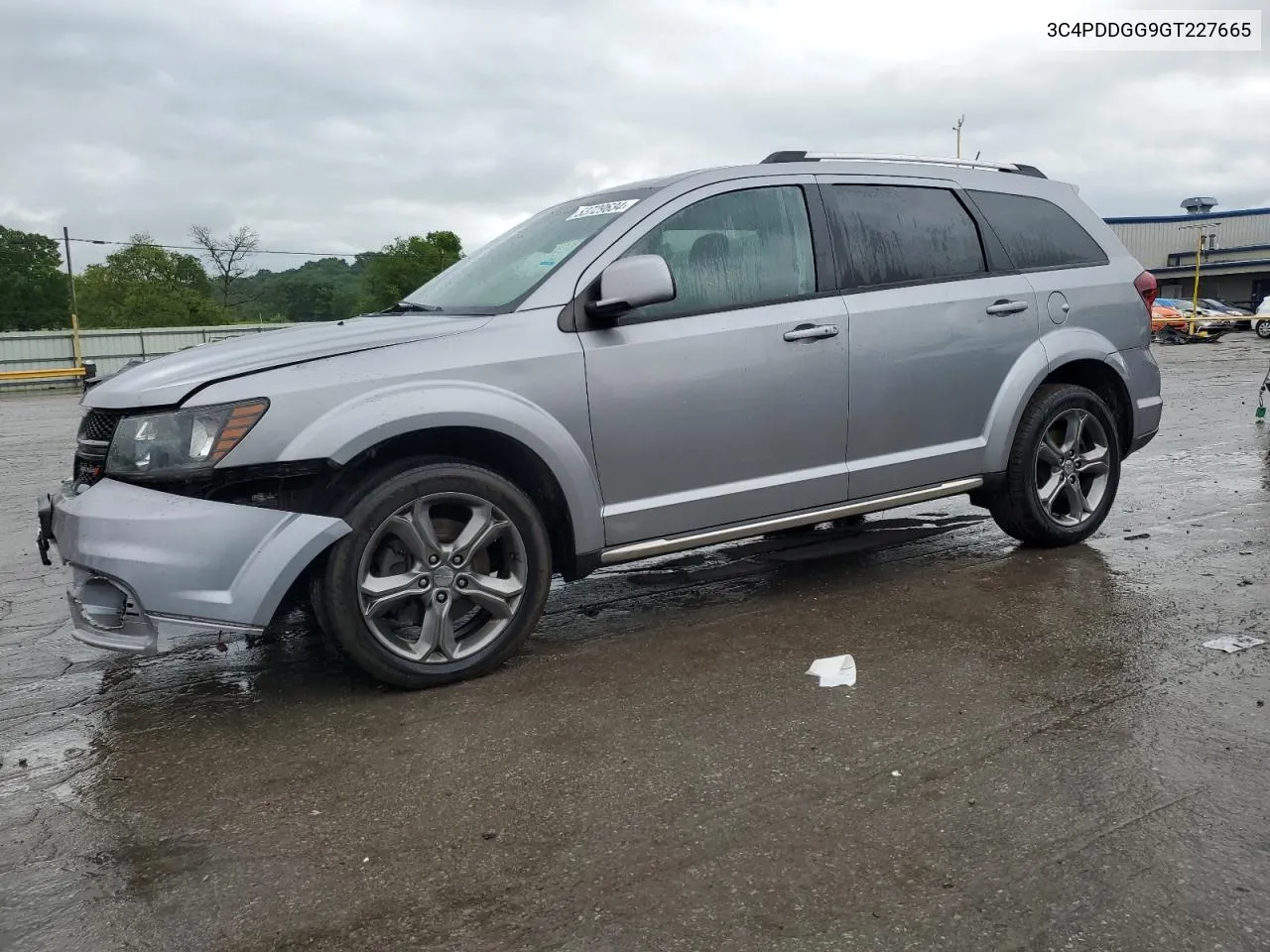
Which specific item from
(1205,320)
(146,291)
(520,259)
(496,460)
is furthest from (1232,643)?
(146,291)

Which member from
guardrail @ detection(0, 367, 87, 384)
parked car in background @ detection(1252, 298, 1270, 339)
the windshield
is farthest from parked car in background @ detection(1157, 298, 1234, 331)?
guardrail @ detection(0, 367, 87, 384)

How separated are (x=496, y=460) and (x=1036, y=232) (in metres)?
3.25

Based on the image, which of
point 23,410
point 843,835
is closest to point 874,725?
point 843,835

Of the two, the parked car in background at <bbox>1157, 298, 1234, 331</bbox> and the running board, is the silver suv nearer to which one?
the running board

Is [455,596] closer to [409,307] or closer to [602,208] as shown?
[409,307]

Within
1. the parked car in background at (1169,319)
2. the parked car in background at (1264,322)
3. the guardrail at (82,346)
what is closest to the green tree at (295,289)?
the guardrail at (82,346)

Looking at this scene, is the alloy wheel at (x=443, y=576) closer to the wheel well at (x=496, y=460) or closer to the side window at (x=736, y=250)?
the wheel well at (x=496, y=460)

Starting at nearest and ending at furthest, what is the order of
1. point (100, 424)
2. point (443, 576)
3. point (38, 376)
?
point (100, 424) < point (443, 576) < point (38, 376)

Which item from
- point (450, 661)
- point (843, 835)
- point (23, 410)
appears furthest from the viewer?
point (23, 410)

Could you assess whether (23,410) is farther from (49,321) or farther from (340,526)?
(49,321)

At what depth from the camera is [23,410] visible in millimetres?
22141

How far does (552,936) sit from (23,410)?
23741 millimetres

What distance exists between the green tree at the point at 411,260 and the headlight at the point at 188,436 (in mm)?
34115

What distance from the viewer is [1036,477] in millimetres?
5355
